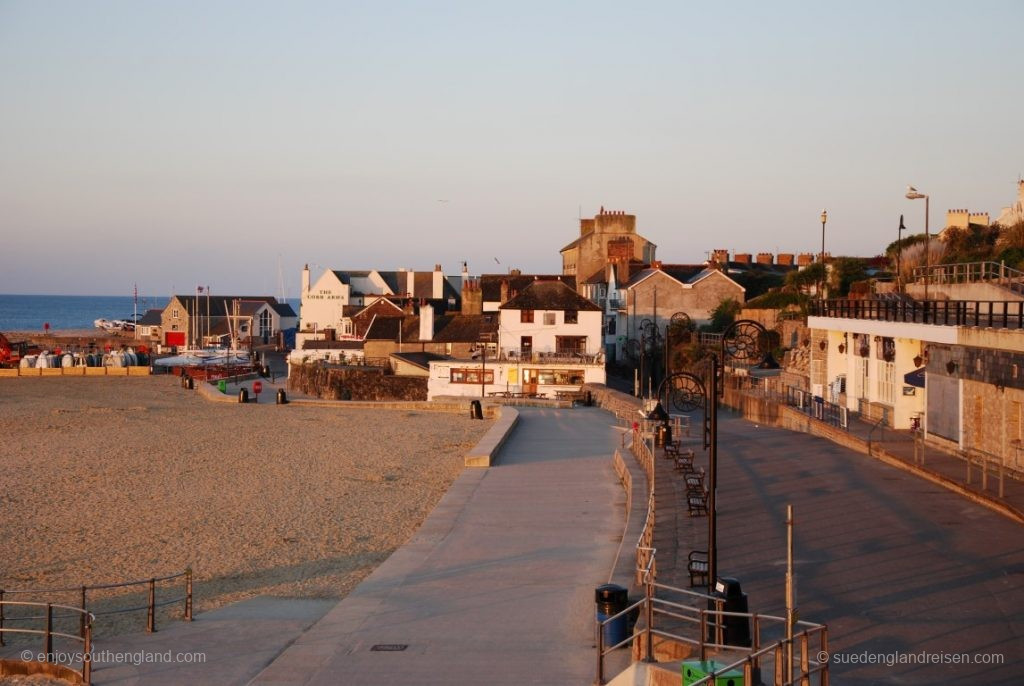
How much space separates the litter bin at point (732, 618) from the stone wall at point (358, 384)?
141 feet

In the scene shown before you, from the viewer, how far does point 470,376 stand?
49.4 meters

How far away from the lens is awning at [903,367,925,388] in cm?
2431

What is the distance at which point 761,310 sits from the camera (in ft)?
162

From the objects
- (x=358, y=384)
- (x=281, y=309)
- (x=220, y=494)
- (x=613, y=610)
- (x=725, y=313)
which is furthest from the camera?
(x=281, y=309)

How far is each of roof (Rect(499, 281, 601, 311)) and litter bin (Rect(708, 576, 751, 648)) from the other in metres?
41.5

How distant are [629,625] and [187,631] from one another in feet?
16.4

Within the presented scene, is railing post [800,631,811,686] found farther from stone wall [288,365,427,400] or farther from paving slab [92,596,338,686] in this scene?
stone wall [288,365,427,400]

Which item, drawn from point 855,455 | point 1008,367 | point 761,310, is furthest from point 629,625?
point 761,310

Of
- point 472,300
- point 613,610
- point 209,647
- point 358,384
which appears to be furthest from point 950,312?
point 472,300

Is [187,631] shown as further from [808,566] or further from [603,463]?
[603,463]

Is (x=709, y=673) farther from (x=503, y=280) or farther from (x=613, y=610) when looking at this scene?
(x=503, y=280)

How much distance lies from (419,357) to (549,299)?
874cm

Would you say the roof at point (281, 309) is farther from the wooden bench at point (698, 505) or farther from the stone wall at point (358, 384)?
the wooden bench at point (698, 505)

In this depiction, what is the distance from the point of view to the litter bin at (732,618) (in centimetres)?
932
